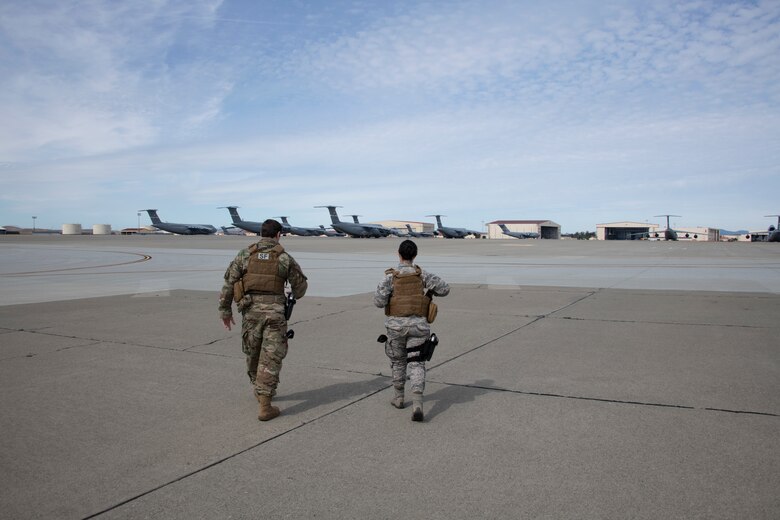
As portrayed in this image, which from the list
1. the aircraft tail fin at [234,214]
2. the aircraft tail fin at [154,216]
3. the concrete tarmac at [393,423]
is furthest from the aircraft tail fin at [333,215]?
the concrete tarmac at [393,423]

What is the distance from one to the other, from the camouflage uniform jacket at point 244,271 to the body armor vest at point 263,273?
4 centimetres

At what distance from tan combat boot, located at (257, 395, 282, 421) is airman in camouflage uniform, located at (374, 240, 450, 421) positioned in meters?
1.14

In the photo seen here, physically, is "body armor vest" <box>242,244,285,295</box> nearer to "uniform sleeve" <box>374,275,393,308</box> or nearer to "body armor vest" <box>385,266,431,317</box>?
"uniform sleeve" <box>374,275,393,308</box>

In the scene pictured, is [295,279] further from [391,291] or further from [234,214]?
[234,214]

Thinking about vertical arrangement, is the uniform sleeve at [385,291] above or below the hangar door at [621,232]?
above

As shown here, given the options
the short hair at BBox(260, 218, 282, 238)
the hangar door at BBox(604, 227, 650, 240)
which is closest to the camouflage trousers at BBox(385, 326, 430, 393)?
the short hair at BBox(260, 218, 282, 238)

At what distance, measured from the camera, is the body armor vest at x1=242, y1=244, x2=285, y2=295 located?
5.26 m

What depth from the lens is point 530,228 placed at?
514 feet

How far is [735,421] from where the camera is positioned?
4.86 metres

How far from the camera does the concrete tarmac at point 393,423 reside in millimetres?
3533

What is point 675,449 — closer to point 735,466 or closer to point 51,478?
point 735,466

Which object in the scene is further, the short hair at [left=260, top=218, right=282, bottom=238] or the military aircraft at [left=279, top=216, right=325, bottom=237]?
the military aircraft at [left=279, top=216, right=325, bottom=237]

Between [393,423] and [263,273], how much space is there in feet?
5.98

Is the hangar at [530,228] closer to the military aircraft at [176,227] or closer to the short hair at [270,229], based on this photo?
the military aircraft at [176,227]
